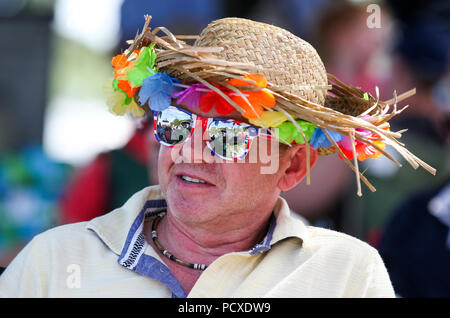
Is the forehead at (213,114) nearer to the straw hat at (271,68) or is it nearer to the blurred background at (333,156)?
the straw hat at (271,68)

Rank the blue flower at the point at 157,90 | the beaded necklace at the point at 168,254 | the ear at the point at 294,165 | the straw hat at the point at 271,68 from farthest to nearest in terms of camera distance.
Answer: the ear at the point at 294,165
the beaded necklace at the point at 168,254
the blue flower at the point at 157,90
the straw hat at the point at 271,68

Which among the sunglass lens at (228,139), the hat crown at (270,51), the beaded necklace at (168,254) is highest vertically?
the hat crown at (270,51)

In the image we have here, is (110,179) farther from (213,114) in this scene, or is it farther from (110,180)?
(213,114)

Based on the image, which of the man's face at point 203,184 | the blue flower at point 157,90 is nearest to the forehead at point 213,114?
the man's face at point 203,184

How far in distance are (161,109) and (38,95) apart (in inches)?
185

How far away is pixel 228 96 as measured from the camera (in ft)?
9.29

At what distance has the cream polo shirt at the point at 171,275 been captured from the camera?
2910 mm

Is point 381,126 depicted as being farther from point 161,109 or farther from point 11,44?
point 11,44

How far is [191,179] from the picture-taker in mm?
3027

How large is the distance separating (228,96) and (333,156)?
2.94m

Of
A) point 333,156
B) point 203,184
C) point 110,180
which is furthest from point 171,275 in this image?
point 333,156

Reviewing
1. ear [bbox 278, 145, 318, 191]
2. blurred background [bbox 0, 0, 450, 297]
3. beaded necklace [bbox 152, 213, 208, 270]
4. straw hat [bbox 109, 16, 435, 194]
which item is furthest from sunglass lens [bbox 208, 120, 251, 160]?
blurred background [bbox 0, 0, 450, 297]

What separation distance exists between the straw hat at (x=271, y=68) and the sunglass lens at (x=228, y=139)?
0.17 m

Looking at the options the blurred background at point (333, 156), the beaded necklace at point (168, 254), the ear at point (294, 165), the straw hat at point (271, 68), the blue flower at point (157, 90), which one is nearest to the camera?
the straw hat at point (271, 68)
